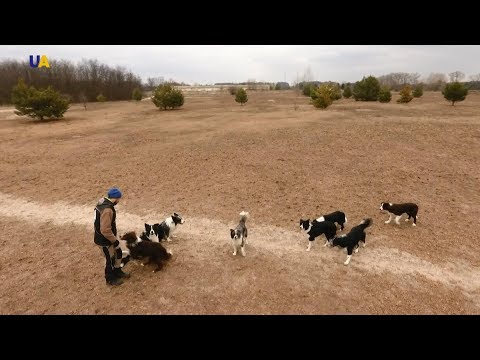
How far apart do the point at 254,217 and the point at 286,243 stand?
181 cm

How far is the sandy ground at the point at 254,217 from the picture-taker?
19.2 ft

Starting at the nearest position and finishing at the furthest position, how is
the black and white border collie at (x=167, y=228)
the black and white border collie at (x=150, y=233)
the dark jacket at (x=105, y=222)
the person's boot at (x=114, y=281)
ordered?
1. the dark jacket at (x=105, y=222)
2. the person's boot at (x=114, y=281)
3. the black and white border collie at (x=150, y=233)
4. the black and white border collie at (x=167, y=228)

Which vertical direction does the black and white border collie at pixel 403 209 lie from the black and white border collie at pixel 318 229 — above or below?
above

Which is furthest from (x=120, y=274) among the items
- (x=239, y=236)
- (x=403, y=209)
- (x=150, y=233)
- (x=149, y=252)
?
(x=403, y=209)

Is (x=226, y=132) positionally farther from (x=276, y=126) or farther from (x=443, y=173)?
(x=443, y=173)

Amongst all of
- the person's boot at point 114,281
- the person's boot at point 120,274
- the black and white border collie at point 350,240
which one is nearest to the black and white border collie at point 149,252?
the person's boot at point 120,274

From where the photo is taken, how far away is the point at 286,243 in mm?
7840

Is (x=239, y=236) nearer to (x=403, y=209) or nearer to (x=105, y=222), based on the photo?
(x=105, y=222)

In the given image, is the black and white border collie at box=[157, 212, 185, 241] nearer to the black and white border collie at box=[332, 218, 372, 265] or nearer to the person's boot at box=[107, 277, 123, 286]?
the person's boot at box=[107, 277, 123, 286]

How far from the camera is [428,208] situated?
31.6 feet

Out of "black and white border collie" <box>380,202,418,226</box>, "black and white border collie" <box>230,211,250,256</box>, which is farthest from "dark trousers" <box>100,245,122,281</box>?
"black and white border collie" <box>380,202,418,226</box>

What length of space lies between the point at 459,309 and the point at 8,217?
13356 mm

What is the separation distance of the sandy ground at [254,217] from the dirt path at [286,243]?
4 cm

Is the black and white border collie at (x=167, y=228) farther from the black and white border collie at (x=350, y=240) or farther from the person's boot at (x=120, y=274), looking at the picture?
the black and white border collie at (x=350, y=240)
